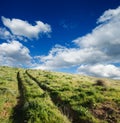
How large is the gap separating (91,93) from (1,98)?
1004cm

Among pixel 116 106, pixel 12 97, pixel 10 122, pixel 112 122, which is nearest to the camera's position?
pixel 112 122

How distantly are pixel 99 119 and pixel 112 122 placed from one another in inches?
46.5

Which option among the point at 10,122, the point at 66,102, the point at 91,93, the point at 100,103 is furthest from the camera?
the point at 91,93

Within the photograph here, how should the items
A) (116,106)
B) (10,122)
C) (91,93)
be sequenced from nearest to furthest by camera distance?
(10,122), (116,106), (91,93)

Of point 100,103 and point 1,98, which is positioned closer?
point 100,103

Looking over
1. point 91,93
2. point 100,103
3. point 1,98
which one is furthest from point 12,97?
point 100,103

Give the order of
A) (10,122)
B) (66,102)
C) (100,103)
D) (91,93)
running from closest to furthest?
(10,122) < (100,103) < (66,102) < (91,93)

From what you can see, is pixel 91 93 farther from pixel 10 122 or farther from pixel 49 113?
pixel 10 122

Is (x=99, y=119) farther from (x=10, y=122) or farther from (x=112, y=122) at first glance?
(x=10, y=122)

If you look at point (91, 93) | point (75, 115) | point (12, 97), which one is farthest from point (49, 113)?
point (12, 97)

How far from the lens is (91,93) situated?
80.8 ft

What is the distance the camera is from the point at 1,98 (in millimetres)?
25375

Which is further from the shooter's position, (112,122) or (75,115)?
(75,115)

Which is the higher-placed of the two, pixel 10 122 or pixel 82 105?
pixel 82 105
